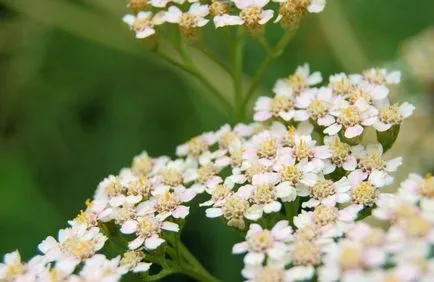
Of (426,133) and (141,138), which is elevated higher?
(141,138)

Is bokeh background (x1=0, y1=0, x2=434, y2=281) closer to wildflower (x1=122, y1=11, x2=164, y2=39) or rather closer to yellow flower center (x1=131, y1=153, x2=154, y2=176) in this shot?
yellow flower center (x1=131, y1=153, x2=154, y2=176)

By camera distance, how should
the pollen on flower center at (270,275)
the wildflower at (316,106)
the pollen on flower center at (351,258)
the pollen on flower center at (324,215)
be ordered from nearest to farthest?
the pollen on flower center at (351,258), the pollen on flower center at (270,275), the pollen on flower center at (324,215), the wildflower at (316,106)

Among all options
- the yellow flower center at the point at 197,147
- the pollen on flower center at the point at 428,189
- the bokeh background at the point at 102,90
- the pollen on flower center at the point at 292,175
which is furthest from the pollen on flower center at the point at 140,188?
the bokeh background at the point at 102,90

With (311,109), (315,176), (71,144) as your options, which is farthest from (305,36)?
(315,176)

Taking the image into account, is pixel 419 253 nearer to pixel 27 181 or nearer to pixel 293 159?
pixel 293 159

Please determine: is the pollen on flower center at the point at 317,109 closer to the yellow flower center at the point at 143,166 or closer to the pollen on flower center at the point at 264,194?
the pollen on flower center at the point at 264,194

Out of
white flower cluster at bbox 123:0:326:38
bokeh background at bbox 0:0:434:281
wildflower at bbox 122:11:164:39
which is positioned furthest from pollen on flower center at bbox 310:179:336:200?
bokeh background at bbox 0:0:434:281

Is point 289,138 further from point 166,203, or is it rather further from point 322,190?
point 166,203
